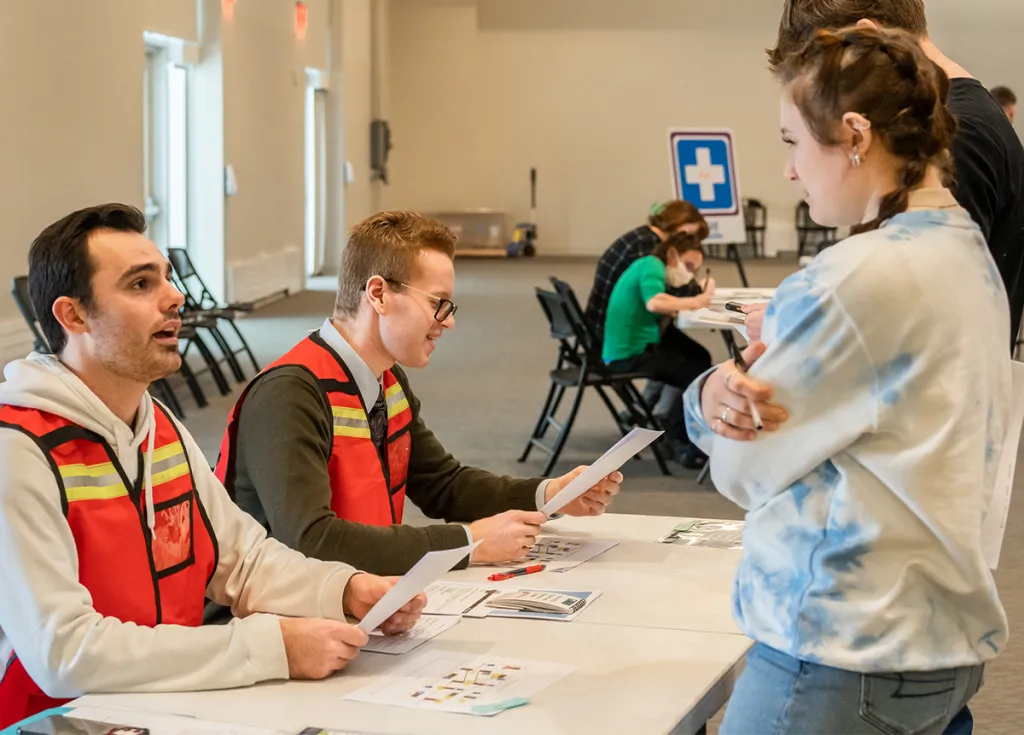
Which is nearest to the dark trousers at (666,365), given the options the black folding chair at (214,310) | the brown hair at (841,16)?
the black folding chair at (214,310)

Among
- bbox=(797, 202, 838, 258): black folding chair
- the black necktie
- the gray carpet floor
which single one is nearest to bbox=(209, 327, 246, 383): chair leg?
→ the gray carpet floor

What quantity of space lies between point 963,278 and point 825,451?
23 centimetres

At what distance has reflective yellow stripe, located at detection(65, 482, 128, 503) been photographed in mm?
1759

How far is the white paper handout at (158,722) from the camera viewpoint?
1.55m

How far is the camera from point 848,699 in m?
1.37

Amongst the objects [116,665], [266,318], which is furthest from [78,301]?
[266,318]

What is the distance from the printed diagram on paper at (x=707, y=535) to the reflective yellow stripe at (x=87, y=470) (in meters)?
1.13

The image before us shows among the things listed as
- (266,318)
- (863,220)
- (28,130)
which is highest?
(28,130)

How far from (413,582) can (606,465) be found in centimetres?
67

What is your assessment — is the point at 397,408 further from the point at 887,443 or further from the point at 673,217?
the point at 673,217

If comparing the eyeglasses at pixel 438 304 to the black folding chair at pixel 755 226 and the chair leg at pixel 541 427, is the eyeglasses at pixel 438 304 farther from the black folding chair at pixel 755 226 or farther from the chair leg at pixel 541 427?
the black folding chair at pixel 755 226

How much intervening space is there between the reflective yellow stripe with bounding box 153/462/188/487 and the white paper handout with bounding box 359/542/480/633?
38cm

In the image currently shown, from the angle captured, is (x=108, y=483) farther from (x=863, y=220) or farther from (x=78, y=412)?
(x=863, y=220)

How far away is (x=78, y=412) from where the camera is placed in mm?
1800
